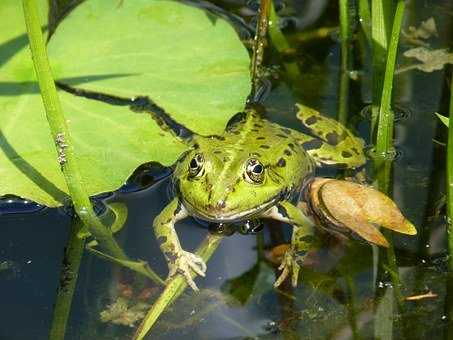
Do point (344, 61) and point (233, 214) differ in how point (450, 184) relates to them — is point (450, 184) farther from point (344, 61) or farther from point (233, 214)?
point (344, 61)

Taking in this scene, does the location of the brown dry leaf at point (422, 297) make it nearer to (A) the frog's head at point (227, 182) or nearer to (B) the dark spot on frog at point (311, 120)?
(A) the frog's head at point (227, 182)

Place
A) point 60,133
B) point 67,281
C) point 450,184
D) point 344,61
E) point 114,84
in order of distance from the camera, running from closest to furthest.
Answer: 1. point 60,133
2. point 450,184
3. point 67,281
4. point 114,84
5. point 344,61

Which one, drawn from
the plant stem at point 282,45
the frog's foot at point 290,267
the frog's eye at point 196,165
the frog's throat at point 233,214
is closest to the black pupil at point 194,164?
the frog's eye at point 196,165

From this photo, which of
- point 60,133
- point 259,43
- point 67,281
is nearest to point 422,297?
point 67,281

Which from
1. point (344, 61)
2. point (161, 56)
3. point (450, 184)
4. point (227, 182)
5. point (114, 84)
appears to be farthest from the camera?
point (344, 61)

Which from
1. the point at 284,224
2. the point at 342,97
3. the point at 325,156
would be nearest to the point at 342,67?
the point at 342,97

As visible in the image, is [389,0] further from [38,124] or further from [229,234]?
[38,124]

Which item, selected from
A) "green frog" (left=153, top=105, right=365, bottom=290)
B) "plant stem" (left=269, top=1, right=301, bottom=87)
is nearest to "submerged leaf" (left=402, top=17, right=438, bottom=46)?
"plant stem" (left=269, top=1, right=301, bottom=87)
